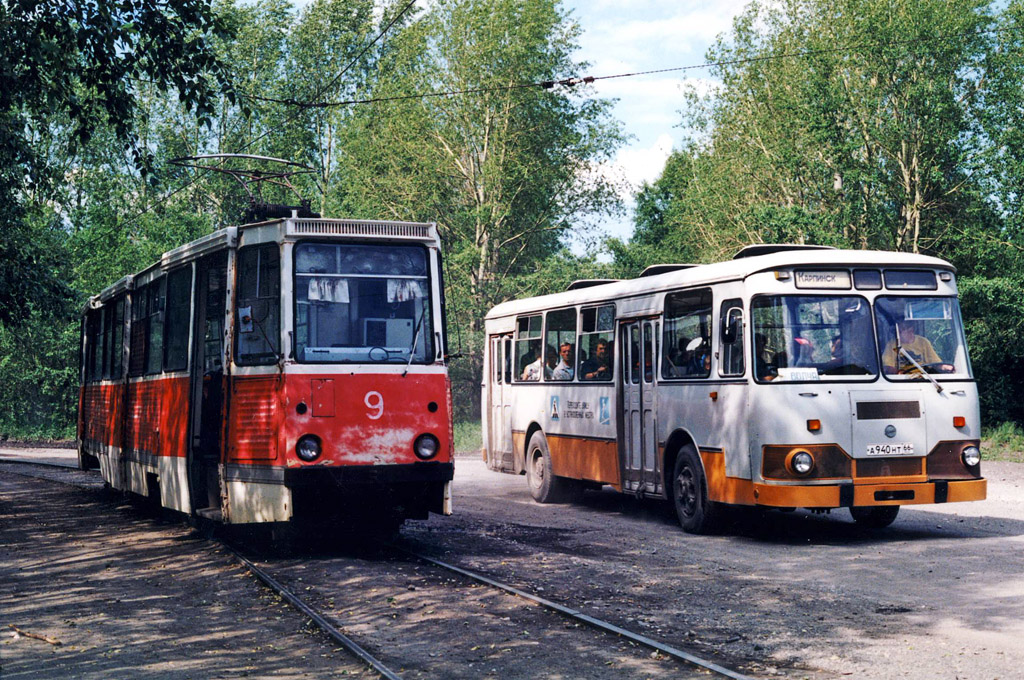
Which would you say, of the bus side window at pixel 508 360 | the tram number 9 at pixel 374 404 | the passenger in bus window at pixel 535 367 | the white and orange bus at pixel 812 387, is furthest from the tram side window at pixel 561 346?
the tram number 9 at pixel 374 404

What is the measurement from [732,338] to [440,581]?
4.48m

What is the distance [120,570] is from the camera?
12.0 m

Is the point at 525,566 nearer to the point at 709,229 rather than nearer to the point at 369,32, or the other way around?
the point at 709,229

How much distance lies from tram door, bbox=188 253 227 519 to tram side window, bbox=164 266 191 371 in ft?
1.22

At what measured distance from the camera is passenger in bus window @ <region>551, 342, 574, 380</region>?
17.9 metres

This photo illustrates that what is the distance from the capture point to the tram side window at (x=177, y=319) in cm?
1395

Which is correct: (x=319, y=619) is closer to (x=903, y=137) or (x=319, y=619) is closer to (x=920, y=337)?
(x=920, y=337)

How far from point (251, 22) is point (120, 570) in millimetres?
47755

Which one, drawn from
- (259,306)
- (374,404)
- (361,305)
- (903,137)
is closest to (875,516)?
(374,404)

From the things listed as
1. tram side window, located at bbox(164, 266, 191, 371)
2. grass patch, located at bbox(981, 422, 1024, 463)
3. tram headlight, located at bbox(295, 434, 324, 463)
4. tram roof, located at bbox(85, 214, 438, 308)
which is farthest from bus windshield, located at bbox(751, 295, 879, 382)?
grass patch, located at bbox(981, 422, 1024, 463)

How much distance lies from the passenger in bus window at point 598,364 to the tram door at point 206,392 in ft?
18.3

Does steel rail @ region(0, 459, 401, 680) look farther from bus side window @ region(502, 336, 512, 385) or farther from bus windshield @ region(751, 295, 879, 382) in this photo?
bus side window @ region(502, 336, 512, 385)

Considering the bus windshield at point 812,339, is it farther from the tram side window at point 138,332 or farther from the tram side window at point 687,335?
the tram side window at point 138,332

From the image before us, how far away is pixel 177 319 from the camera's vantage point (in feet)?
47.1
